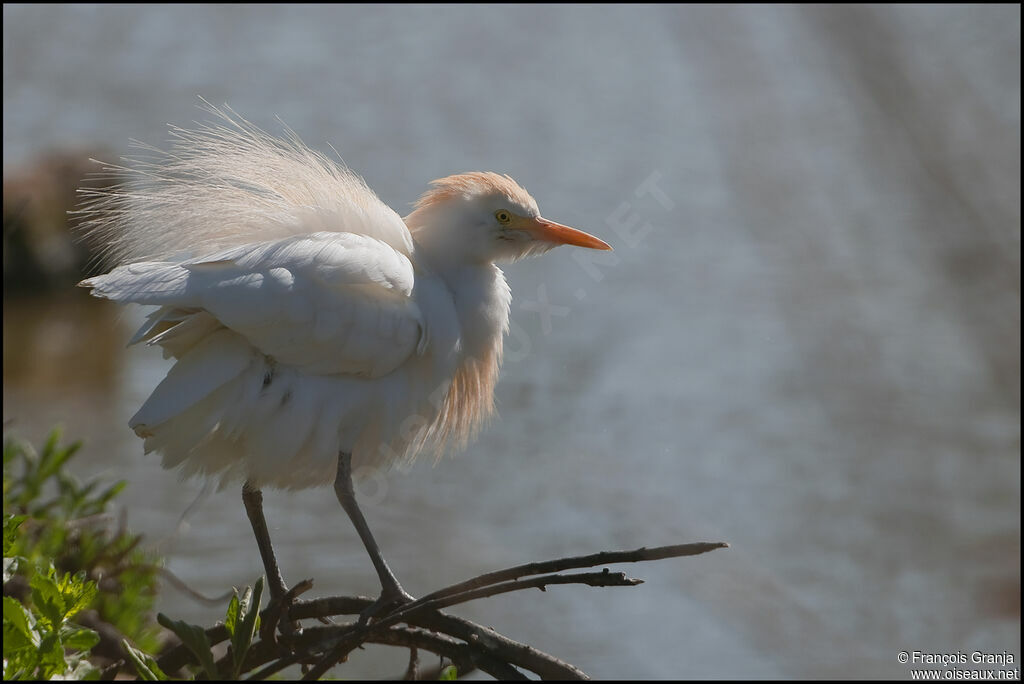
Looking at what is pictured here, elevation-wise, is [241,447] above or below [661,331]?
below

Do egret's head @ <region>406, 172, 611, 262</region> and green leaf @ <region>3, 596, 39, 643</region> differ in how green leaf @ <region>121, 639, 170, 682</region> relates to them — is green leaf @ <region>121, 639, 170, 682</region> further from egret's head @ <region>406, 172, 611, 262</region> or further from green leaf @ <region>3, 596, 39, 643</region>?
egret's head @ <region>406, 172, 611, 262</region>

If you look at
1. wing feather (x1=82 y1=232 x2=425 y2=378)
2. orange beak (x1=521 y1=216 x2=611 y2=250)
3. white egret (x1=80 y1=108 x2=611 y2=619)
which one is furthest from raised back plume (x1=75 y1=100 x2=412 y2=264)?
orange beak (x1=521 y1=216 x2=611 y2=250)

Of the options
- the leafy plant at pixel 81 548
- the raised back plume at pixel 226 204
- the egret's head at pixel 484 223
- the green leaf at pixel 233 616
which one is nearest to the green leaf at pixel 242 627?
the green leaf at pixel 233 616

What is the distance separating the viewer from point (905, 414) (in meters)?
5.98

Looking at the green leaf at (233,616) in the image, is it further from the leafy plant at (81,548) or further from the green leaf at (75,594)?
the leafy plant at (81,548)

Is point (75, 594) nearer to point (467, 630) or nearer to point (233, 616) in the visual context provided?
point (233, 616)

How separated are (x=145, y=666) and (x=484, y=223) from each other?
136 centimetres

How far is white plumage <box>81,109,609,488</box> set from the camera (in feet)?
7.57

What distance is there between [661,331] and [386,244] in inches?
147

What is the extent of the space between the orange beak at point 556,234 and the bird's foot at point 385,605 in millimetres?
1050

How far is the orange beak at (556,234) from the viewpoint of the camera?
2959mm

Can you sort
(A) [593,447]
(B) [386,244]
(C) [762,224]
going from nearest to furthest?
1. (C) [762,224]
2. (B) [386,244]
3. (A) [593,447]

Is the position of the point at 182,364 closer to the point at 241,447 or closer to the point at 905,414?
the point at 241,447

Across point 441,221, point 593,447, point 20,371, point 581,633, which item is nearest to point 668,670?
point 581,633
